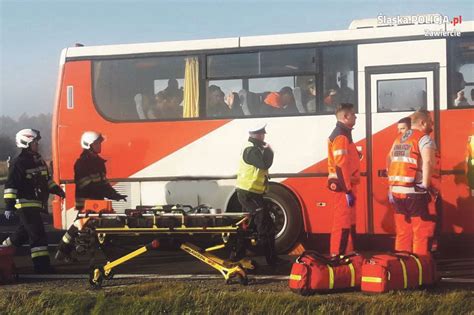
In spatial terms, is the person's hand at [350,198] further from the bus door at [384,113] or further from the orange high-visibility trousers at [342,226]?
the bus door at [384,113]

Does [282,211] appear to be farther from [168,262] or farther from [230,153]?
[168,262]

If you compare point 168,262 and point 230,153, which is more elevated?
point 230,153

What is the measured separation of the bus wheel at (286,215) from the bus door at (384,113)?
104cm

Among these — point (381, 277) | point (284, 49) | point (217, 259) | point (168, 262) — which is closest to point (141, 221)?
point (217, 259)

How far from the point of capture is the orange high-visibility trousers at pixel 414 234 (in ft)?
23.5

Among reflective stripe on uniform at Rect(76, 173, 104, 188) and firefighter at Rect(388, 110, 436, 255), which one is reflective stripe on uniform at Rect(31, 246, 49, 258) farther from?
firefighter at Rect(388, 110, 436, 255)

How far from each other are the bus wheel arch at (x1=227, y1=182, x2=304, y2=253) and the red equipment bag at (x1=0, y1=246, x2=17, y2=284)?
3.21 m

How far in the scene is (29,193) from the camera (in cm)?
830

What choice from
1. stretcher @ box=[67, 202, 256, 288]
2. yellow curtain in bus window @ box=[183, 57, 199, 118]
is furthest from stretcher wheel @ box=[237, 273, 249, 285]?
yellow curtain in bus window @ box=[183, 57, 199, 118]

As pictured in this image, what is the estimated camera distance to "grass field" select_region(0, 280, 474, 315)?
598 cm

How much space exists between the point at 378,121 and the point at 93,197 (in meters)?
4.24

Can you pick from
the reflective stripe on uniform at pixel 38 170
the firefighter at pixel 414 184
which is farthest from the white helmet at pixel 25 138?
the firefighter at pixel 414 184

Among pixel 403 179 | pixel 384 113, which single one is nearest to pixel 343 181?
pixel 403 179

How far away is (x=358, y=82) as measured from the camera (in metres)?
9.29
